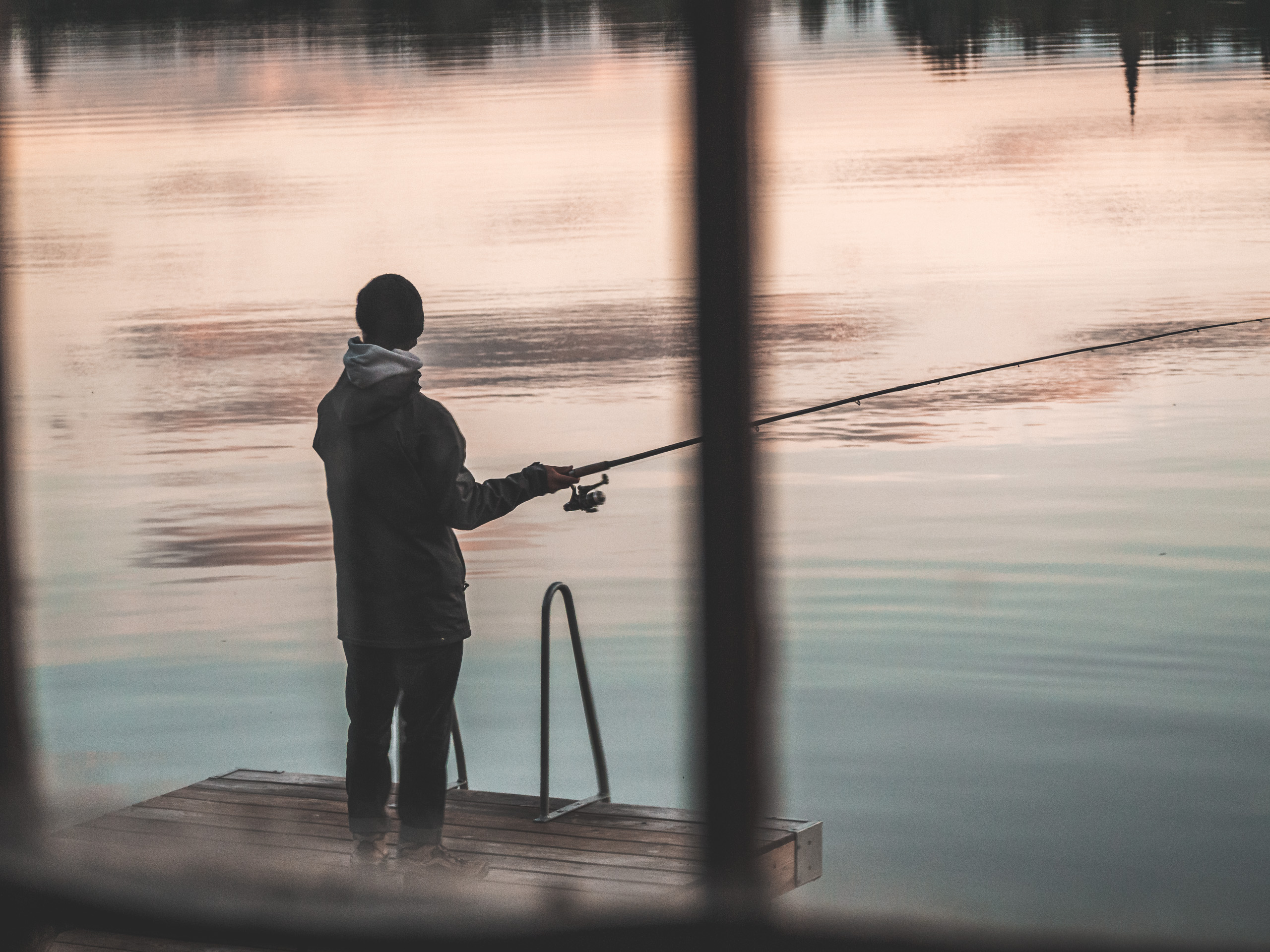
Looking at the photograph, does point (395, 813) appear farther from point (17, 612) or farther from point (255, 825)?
point (17, 612)

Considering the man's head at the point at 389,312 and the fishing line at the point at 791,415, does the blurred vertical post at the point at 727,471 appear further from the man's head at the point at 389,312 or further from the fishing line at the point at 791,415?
the man's head at the point at 389,312

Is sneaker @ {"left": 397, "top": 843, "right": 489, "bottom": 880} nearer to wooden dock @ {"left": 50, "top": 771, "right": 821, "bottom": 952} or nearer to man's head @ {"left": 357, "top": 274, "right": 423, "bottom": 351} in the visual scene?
wooden dock @ {"left": 50, "top": 771, "right": 821, "bottom": 952}

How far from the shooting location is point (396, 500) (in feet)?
9.23

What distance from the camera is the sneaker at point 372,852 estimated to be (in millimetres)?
3133

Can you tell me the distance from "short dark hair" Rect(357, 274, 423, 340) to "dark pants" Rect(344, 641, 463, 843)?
621 millimetres

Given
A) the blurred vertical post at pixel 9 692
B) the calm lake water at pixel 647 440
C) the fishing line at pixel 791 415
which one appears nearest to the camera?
the blurred vertical post at pixel 9 692

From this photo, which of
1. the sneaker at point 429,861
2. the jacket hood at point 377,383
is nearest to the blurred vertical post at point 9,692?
the jacket hood at point 377,383

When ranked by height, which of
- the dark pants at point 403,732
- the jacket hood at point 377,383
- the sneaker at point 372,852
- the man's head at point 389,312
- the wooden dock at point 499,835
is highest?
the man's head at point 389,312

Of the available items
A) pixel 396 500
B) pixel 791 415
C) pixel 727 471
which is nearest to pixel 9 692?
pixel 396 500

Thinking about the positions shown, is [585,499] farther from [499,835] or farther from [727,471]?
[727,471]

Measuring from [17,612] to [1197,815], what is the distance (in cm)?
727

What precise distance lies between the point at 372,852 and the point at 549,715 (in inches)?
31.4

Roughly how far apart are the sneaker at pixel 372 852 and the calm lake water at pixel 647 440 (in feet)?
1.00

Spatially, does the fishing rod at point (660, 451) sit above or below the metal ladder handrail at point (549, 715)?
above
